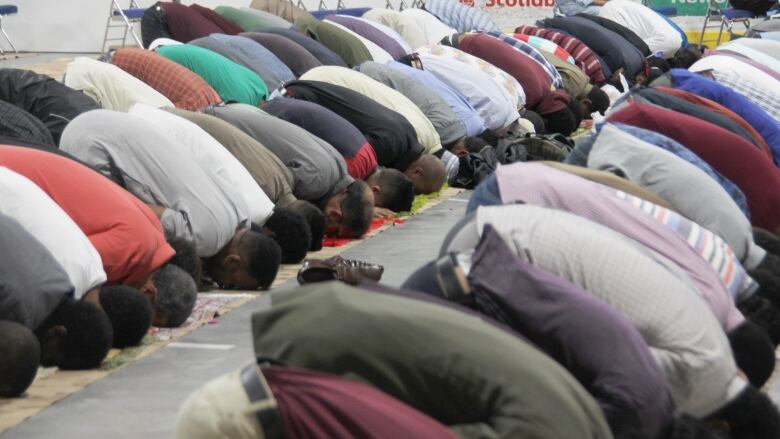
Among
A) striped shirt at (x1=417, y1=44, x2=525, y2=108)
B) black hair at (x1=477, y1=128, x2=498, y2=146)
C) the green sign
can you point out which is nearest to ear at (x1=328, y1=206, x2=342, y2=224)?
black hair at (x1=477, y1=128, x2=498, y2=146)

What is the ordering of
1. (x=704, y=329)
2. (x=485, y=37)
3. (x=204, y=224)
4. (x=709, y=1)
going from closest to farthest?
(x=704, y=329) < (x=204, y=224) < (x=485, y=37) < (x=709, y=1)

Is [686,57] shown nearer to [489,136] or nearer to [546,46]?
[546,46]

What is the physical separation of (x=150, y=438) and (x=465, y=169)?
15.5ft

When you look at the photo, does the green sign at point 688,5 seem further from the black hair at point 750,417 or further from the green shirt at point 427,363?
the green shirt at point 427,363

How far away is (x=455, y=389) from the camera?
2.64 metres

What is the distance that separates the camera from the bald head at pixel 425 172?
7891mm

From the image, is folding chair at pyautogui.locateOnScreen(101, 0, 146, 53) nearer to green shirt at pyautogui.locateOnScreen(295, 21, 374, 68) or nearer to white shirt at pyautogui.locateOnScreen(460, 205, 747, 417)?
green shirt at pyautogui.locateOnScreen(295, 21, 374, 68)

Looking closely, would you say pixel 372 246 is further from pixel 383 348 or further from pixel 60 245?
pixel 383 348

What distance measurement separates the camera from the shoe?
4996 mm

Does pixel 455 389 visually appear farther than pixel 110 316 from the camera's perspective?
No

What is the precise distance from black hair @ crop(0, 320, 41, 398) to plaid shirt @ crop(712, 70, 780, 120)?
429cm

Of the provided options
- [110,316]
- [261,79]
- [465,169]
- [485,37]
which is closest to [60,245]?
[110,316]

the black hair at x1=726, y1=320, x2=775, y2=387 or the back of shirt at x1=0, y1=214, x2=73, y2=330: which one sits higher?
the black hair at x1=726, y1=320, x2=775, y2=387

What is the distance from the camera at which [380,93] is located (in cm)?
799
